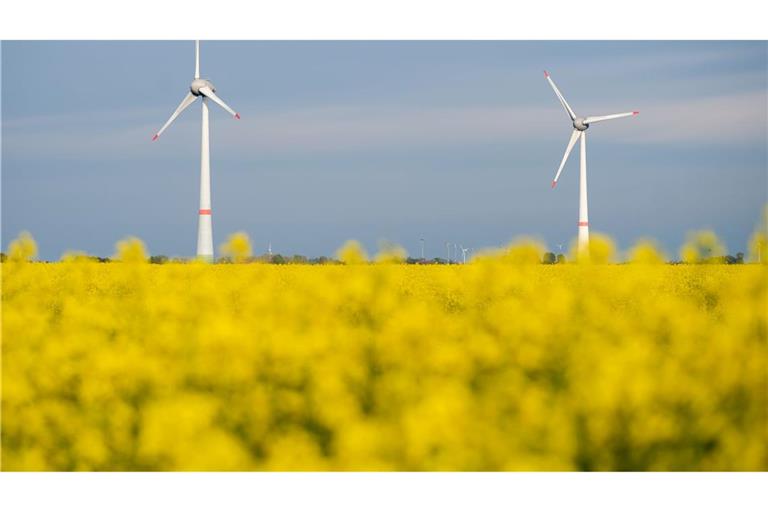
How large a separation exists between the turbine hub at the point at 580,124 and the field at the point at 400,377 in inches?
805

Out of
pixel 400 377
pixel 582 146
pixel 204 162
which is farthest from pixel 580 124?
pixel 400 377

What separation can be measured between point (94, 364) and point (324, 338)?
204 cm

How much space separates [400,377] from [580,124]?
24643 millimetres

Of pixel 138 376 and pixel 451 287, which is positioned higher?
pixel 451 287

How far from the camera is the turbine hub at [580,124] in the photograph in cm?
2851

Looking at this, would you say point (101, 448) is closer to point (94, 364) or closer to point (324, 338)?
point (94, 364)

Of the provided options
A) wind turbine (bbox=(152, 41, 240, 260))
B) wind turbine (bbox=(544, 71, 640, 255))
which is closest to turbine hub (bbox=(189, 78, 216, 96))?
wind turbine (bbox=(152, 41, 240, 260))

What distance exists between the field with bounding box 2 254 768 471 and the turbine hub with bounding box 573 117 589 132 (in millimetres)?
20443

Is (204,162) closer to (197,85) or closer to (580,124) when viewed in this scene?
(197,85)

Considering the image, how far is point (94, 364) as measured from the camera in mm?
7082

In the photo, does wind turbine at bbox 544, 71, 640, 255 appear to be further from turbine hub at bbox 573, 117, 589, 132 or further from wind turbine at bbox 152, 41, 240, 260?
wind turbine at bbox 152, 41, 240, 260

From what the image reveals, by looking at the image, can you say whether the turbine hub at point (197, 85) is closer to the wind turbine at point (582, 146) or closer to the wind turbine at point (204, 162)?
the wind turbine at point (204, 162)

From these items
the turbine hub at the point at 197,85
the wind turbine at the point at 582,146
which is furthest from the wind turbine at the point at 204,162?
the wind turbine at the point at 582,146

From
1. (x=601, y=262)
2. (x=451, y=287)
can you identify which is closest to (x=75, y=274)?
(x=451, y=287)
